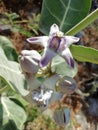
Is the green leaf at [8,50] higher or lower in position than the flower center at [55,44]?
lower

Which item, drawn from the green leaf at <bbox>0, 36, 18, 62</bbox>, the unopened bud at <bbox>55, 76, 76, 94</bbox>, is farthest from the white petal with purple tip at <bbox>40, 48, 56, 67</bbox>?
the green leaf at <bbox>0, 36, 18, 62</bbox>

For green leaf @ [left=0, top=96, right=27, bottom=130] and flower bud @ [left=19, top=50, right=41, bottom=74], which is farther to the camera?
green leaf @ [left=0, top=96, right=27, bottom=130]

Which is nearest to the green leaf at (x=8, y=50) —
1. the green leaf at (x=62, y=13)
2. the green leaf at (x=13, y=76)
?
the green leaf at (x=62, y=13)

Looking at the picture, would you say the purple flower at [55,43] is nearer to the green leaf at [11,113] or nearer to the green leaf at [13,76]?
the green leaf at [13,76]

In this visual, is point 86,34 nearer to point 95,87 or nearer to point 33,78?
point 95,87

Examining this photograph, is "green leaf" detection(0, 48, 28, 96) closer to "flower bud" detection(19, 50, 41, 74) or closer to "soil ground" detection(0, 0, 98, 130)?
"flower bud" detection(19, 50, 41, 74)

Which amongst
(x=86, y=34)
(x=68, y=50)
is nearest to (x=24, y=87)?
(x=68, y=50)
